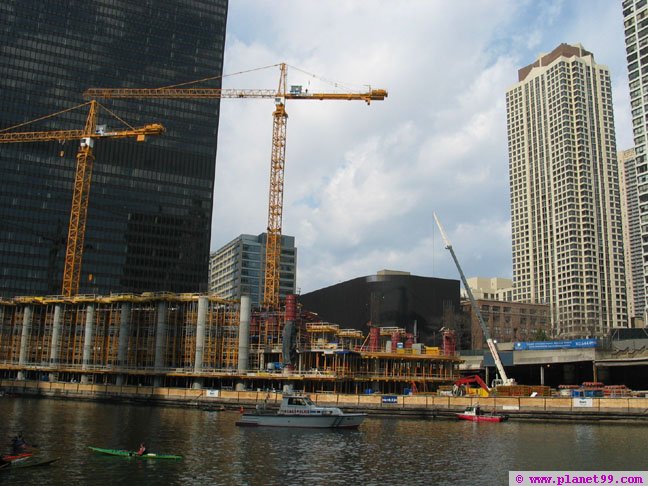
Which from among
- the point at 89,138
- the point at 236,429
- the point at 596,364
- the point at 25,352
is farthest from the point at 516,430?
the point at 89,138

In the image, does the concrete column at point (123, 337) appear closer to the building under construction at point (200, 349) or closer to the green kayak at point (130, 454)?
the building under construction at point (200, 349)

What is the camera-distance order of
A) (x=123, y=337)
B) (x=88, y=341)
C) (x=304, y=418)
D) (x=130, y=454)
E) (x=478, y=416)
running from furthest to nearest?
(x=88, y=341) → (x=123, y=337) → (x=478, y=416) → (x=304, y=418) → (x=130, y=454)

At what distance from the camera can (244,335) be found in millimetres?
127938

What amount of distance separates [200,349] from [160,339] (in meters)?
10.0

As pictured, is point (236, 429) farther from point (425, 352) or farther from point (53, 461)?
point (425, 352)

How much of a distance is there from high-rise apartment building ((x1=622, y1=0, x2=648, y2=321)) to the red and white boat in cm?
10676

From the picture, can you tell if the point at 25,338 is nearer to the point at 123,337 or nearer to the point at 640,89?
the point at 123,337

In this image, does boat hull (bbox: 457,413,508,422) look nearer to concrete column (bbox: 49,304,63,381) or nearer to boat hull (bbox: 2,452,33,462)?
boat hull (bbox: 2,452,33,462)

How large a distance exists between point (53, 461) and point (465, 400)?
66227 mm

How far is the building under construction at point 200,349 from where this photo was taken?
12729cm

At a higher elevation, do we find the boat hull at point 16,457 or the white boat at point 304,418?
the white boat at point 304,418

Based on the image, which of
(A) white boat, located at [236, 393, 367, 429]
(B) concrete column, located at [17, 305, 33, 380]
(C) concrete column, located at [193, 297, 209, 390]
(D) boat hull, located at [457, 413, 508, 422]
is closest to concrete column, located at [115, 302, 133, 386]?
(C) concrete column, located at [193, 297, 209, 390]

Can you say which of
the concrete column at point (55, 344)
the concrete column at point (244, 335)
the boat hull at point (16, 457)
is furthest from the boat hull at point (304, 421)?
the concrete column at point (55, 344)

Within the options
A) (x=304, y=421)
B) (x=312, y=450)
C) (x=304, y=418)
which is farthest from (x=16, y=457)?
(x=304, y=421)
